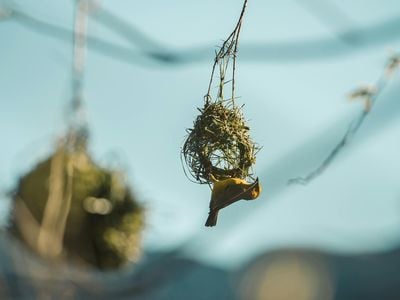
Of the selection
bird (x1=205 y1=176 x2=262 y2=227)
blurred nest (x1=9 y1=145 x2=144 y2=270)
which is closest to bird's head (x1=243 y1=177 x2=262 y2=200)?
bird (x1=205 y1=176 x2=262 y2=227)

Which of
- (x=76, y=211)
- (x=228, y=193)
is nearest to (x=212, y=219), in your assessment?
(x=228, y=193)

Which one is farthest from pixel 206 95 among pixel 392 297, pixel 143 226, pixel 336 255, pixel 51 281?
pixel 336 255

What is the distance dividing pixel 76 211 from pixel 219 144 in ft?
1.98

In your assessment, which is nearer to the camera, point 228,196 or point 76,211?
point 228,196

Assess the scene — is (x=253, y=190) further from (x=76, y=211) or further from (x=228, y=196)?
(x=76, y=211)

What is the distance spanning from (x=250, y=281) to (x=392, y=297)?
28.7 ft

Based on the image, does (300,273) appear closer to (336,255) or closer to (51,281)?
(336,255)

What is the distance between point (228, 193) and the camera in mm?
2051

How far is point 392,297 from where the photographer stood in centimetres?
2495

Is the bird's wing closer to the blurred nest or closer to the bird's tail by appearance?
the bird's tail

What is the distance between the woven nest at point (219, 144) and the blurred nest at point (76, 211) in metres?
0.53

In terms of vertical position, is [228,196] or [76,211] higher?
[76,211]

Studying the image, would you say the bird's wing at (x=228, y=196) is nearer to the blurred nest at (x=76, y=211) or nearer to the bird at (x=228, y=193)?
the bird at (x=228, y=193)

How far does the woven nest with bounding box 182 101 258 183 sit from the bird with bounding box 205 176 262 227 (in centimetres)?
23
